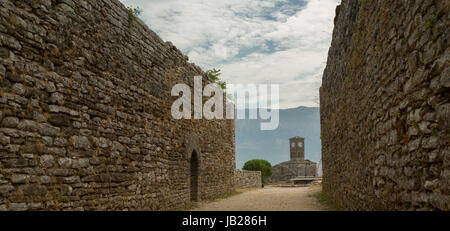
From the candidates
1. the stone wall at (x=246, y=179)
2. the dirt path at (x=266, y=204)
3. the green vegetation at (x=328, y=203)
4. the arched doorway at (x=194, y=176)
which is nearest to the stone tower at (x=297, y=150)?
the stone wall at (x=246, y=179)

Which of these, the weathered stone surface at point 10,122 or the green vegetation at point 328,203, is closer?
the weathered stone surface at point 10,122

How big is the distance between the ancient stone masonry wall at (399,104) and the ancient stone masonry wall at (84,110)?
4.58 meters

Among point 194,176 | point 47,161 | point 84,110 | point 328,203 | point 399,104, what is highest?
point 84,110

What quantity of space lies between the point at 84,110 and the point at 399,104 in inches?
196

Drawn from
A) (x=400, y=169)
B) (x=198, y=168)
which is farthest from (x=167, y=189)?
(x=400, y=169)

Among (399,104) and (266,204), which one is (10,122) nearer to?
(399,104)

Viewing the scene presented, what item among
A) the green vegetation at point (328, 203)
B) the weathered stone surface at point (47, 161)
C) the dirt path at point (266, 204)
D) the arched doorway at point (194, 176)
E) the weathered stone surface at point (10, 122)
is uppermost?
the weathered stone surface at point (10, 122)

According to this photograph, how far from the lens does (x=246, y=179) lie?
23.5 m

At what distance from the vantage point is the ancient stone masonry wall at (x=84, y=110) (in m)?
4.81

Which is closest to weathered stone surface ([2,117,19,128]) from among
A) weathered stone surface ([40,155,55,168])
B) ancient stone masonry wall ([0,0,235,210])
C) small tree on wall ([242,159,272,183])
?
ancient stone masonry wall ([0,0,235,210])

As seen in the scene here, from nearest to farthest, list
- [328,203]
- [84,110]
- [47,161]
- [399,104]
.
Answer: [399,104] < [47,161] < [84,110] < [328,203]

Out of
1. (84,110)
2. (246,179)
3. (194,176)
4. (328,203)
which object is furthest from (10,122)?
(246,179)

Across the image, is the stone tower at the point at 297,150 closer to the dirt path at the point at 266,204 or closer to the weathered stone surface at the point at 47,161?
the dirt path at the point at 266,204
